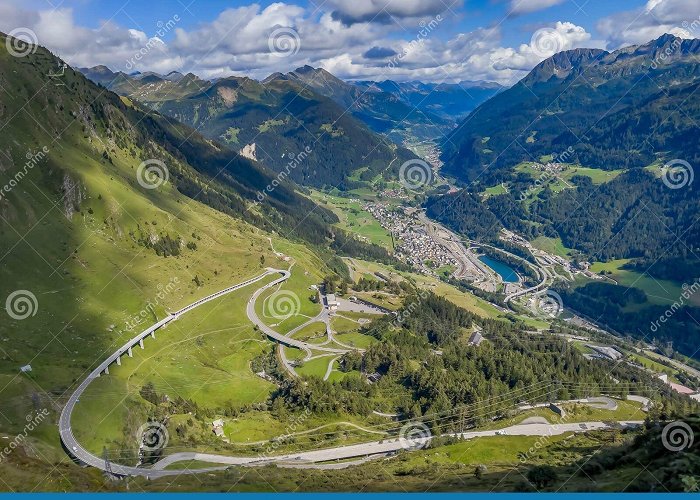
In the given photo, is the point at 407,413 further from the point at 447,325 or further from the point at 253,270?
the point at 253,270

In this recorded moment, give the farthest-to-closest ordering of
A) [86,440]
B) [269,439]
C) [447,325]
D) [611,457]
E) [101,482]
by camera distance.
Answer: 1. [447,325]
2. [269,439]
3. [86,440]
4. [101,482]
5. [611,457]

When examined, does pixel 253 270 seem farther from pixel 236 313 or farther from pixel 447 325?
pixel 447 325

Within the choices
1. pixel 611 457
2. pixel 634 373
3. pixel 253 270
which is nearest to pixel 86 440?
pixel 611 457

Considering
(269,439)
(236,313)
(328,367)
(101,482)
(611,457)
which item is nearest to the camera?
(611,457)

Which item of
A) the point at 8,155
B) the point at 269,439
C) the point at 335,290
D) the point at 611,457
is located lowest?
the point at 269,439

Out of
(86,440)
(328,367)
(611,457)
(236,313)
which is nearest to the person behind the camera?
(611,457)

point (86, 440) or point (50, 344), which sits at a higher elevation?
point (50, 344)

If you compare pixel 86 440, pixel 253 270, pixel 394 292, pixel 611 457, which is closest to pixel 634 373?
pixel 394 292

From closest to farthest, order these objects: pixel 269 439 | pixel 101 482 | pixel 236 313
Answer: pixel 101 482, pixel 269 439, pixel 236 313

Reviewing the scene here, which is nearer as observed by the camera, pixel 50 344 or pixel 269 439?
pixel 269 439
